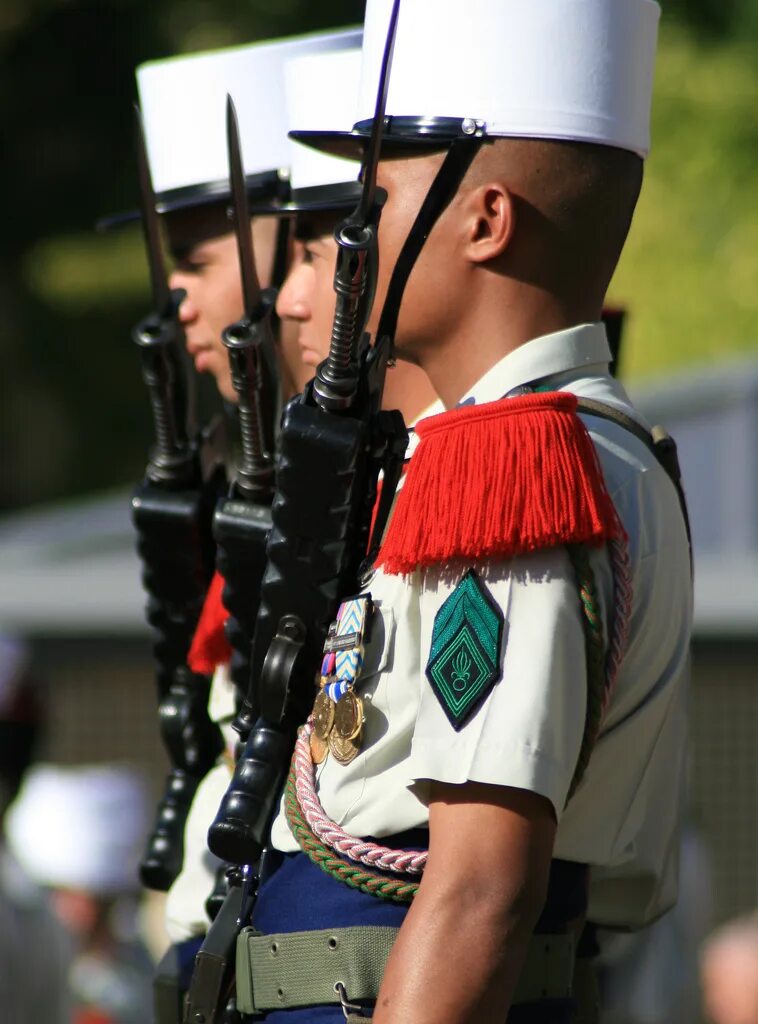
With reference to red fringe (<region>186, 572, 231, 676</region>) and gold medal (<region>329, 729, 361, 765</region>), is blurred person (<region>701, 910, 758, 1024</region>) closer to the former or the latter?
red fringe (<region>186, 572, 231, 676</region>)

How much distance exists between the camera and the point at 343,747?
2061 millimetres

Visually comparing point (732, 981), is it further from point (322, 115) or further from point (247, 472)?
point (322, 115)

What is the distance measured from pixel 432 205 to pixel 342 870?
809mm

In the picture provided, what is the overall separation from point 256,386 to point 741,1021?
303 centimetres

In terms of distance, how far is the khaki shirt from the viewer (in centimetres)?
186

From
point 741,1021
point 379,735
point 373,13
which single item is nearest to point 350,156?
point 373,13

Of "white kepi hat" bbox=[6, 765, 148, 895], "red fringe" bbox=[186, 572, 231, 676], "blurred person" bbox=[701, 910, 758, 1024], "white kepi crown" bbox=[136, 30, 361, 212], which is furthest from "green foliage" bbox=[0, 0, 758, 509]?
"red fringe" bbox=[186, 572, 231, 676]

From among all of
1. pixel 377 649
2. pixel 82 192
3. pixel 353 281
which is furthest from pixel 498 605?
pixel 82 192

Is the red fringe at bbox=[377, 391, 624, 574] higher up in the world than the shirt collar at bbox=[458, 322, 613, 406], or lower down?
lower down

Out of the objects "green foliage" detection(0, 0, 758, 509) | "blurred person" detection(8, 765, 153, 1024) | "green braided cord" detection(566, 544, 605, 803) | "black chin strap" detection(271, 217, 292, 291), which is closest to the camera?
"green braided cord" detection(566, 544, 605, 803)

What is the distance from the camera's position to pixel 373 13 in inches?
88.0

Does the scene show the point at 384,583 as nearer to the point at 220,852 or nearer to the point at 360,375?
the point at 360,375

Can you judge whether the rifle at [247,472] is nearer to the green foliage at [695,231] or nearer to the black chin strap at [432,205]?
the black chin strap at [432,205]

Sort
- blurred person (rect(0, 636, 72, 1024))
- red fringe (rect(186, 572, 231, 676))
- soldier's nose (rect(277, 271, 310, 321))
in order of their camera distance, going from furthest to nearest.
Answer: blurred person (rect(0, 636, 72, 1024)) < red fringe (rect(186, 572, 231, 676)) < soldier's nose (rect(277, 271, 310, 321))
